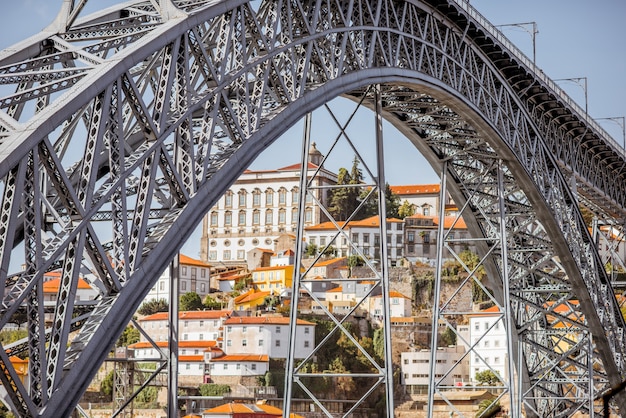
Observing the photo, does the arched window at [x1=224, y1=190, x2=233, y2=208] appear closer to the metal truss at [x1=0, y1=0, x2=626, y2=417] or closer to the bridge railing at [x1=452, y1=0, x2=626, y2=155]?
the bridge railing at [x1=452, y1=0, x2=626, y2=155]

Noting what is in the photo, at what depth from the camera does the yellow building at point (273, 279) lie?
93.9 metres

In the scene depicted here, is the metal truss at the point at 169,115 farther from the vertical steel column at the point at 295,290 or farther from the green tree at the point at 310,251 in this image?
the green tree at the point at 310,251

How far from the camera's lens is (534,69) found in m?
29.1

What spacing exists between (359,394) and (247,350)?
8.36 m

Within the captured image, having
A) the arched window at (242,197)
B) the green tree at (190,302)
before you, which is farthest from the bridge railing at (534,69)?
the arched window at (242,197)

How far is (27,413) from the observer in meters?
10.0

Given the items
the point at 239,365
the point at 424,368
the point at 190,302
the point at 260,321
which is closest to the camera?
the point at 239,365

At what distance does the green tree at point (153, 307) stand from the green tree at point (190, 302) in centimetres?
209

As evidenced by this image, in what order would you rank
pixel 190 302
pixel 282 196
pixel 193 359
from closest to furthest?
1. pixel 193 359
2. pixel 190 302
3. pixel 282 196

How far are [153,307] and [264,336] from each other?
13.9m

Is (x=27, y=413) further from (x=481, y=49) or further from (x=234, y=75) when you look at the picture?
(x=481, y=49)

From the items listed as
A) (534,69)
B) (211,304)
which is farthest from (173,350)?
(211,304)

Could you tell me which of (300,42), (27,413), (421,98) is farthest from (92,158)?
(421,98)

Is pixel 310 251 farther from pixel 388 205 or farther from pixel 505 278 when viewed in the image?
pixel 505 278
